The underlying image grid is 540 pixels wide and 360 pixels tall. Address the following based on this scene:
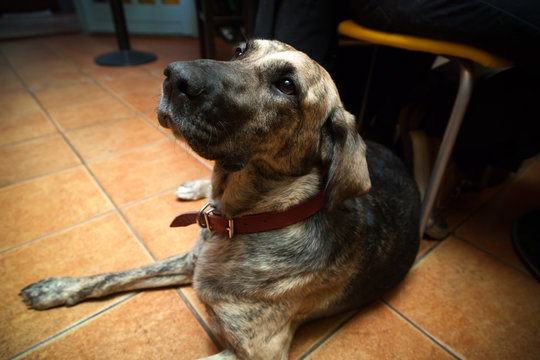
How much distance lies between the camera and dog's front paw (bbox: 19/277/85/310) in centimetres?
145

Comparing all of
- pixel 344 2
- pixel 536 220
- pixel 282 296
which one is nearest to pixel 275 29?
pixel 344 2

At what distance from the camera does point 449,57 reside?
60.5 inches

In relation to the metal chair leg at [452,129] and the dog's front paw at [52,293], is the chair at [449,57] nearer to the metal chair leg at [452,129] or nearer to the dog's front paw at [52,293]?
the metal chair leg at [452,129]

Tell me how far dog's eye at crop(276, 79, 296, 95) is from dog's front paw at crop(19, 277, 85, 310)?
1320 mm

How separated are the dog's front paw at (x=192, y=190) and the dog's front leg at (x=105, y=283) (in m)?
0.64

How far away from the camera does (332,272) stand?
1.31m

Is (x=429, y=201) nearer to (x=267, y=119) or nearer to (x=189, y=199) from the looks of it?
(x=267, y=119)

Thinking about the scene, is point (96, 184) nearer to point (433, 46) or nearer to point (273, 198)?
point (273, 198)

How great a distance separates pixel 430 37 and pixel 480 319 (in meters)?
1.41

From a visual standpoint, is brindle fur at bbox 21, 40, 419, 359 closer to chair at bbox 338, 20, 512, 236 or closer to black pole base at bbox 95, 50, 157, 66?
chair at bbox 338, 20, 512, 236

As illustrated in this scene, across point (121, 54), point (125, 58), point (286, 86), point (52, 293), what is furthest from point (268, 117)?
point (121, 54)

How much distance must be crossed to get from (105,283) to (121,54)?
4.43m

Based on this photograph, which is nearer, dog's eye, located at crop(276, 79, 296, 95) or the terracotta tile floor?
dog's eye, located at crop(276, 79, 296, 95)

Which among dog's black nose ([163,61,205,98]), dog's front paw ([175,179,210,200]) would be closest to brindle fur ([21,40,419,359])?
dog's black nose ([163,61,205,98])
